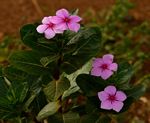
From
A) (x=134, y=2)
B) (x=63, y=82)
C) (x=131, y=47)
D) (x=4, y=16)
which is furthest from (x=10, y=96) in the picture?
(x=134, y=2)

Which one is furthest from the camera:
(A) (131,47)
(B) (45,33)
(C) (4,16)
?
(C) (4,16)

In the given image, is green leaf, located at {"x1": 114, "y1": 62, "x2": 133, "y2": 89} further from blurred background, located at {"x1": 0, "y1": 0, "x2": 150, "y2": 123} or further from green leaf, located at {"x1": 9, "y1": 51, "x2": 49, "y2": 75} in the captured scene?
blurred background, located at {"x1": 0, "y1": 0, "x2": 150, "y2": 123}

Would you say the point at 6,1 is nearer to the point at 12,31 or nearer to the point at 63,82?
the point at 12,31

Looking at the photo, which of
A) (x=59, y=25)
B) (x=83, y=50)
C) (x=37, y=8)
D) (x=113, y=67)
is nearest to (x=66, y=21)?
(x=59, y=25)

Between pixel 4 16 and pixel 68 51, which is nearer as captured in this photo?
pixel 68 51

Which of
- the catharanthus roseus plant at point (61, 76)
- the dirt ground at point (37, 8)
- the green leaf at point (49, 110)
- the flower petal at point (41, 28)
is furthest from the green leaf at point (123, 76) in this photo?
the dirt ground at point (37, 8)

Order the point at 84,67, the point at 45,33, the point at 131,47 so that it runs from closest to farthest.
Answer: the point at 45,33
the point at 84,67
the point at 131,47

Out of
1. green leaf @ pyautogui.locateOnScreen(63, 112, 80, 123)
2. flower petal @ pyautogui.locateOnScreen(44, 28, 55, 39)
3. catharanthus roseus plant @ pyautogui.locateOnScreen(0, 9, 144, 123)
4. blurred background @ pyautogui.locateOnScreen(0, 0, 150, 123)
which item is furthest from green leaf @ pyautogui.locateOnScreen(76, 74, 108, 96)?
blurred background @ pyautogui.locateOnScreen(0, 0, 150, 123)
